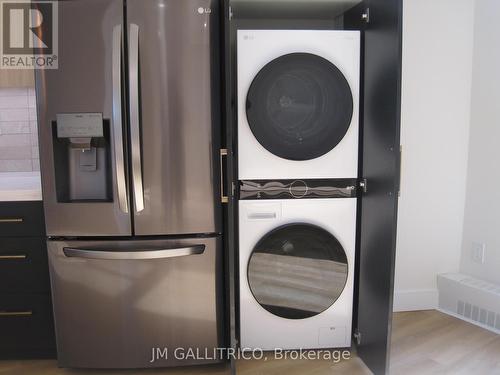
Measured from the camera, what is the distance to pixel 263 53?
187 centimetres

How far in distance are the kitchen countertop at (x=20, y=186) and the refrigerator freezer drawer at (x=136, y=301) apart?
289mm

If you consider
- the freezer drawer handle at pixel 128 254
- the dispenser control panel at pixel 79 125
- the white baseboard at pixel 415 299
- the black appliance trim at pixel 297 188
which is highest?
the dispenser control panel at pixel 79 125

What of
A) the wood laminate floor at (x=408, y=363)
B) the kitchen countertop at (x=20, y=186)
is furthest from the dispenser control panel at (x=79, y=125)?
the wood laminate floor at (x=408, y=363)

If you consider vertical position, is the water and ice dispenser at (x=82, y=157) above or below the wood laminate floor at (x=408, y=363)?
above

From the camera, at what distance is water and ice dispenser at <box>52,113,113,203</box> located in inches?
67.0

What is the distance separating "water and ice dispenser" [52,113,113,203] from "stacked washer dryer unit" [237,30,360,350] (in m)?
0.66

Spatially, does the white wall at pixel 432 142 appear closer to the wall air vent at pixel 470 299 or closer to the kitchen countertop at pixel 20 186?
the wall air vent at pixel 470 299

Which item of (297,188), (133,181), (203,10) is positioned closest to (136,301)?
(133,181)

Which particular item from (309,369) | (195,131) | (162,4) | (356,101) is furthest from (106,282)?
(356,101)

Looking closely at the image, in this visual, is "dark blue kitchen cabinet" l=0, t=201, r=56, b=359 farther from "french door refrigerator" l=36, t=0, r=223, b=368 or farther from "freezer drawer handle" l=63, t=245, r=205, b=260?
"freezer drawer handle" l=63, t=245, r=205, b=260

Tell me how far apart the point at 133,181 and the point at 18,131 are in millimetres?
1246

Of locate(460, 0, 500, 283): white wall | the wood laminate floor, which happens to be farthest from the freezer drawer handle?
locate(460, 0, 500, 283): white wall

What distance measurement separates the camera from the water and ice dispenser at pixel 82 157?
1702 mm

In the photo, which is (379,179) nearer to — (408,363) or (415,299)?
(408,363)
